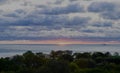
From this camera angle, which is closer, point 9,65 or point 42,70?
point 42,70

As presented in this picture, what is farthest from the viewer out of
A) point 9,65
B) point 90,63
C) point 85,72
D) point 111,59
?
point 111,59

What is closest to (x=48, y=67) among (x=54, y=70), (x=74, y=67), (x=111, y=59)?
(x=54, y=70)

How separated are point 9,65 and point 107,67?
17.4 m

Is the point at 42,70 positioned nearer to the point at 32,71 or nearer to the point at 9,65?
the point at 32,71

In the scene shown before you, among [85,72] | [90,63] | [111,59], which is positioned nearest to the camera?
[85,72]

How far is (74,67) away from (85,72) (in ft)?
22.6

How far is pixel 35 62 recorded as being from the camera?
242 ft

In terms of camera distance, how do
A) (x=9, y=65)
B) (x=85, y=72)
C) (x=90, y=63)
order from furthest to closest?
(x=90, y=63) → (x=9, y=65) → (x=85, y=72)

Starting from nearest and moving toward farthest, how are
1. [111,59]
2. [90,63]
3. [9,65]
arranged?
[9,65], [90,63], [111,59]

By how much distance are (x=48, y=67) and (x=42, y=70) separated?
96cm

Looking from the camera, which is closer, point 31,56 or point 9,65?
point 9,65

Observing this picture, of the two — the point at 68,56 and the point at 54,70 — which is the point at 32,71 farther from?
the point at 68,56

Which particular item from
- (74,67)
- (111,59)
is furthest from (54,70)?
(111,59)

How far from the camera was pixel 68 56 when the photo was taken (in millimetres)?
90062
